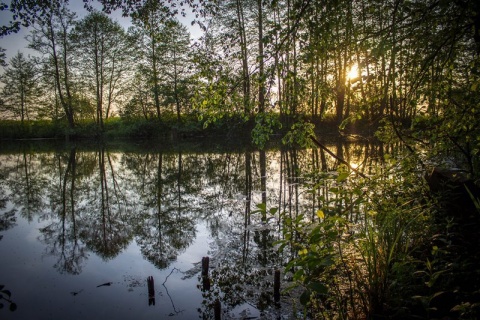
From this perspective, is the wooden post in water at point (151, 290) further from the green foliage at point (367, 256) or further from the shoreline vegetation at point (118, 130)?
the shoreline vegetation at point (118, 130)

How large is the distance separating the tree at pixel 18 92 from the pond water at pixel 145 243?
35.9 meters

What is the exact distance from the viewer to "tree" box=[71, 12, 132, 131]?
34812 mm

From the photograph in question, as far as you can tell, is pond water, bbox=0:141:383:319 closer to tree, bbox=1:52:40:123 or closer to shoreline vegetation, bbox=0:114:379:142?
shoreline vegetation, bbox=0:114:379:142

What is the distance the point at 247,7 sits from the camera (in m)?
28.6

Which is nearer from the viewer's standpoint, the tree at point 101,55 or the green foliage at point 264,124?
the green foliage at point 264,124

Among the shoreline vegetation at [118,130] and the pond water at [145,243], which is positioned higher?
the shoreline vegetation at [118,130]

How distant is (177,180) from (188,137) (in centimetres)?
2405

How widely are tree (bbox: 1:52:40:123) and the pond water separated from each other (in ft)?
118

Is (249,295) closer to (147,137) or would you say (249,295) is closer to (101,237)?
(101,237)

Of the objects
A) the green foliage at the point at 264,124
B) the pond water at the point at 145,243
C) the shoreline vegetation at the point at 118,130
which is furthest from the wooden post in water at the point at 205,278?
the shoreline vegetation at the point at 118,130

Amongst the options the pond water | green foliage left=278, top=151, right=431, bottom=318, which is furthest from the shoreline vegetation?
green foliage left=278, top=151, right=431, bottom=318

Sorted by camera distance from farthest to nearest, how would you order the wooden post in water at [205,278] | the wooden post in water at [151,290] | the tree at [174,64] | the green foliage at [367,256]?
1. the tree at [174,64]
2. the wooden post in water at [205,278]
3. the wooden post in water at [151,290]
4. the green foliage at [367,256]

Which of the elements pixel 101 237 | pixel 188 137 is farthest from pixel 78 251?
pixel 188 137

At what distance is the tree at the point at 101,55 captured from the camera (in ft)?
114
